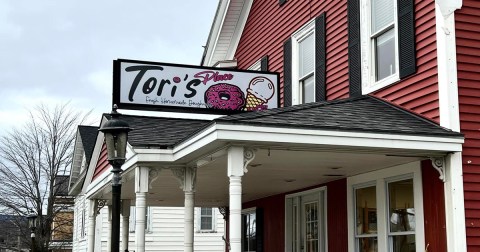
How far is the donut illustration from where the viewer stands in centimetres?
1311

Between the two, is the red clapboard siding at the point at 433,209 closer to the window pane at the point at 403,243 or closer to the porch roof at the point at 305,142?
the porch roof at the point at 305,142

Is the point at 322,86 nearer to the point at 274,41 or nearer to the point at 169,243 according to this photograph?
the point at 274,41

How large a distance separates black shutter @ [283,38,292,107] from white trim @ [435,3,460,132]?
5273mm

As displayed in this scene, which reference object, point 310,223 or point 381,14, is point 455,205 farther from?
point 310,223

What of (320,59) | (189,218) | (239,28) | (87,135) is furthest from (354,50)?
(87,135)

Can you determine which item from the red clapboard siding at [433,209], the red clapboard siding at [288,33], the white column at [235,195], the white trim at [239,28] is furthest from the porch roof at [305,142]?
the white trim at [239,28]

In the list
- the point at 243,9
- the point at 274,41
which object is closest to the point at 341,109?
the point at 274,41

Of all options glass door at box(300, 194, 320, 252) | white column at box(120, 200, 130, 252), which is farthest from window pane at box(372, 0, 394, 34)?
white column at box(120, 200, 130, 252)

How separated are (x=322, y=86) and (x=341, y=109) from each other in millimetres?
3184

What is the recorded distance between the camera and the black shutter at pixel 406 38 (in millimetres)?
9680

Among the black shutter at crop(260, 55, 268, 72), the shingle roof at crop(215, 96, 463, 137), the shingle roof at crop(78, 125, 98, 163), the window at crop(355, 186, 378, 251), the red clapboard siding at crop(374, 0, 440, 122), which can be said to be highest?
the shingle roof at crop(78, 125, 98, 163)

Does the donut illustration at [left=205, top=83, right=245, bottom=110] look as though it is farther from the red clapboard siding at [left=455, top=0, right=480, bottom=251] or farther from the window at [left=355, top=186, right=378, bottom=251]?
the red clapboard siding at [left=455, top=0, right=480, bottom=251]

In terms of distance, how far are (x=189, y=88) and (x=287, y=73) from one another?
2.49 m

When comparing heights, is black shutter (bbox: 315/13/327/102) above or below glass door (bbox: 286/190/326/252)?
above
